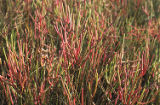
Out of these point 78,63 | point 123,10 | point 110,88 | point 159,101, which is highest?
point 123,10

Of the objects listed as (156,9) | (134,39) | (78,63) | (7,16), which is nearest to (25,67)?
(78,63)

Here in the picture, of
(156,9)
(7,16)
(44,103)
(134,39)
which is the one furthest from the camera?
(156,9)

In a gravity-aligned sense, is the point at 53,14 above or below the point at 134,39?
above

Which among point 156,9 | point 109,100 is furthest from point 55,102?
point 156,9

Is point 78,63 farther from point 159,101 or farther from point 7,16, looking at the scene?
point 7,16

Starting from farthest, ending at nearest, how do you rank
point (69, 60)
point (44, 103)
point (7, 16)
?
point (7, 16) → point (69, 60) → point (44, 103)

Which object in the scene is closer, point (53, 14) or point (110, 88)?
point (110, 88)

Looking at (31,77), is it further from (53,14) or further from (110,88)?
(53,14)
